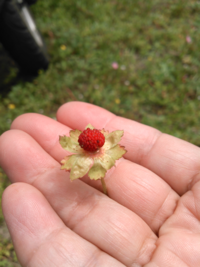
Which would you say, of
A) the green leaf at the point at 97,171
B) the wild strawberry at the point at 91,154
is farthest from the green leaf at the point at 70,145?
the green leaf at the point at 97,171

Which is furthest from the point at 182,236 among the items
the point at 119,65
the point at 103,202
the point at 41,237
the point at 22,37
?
the point at 22,37

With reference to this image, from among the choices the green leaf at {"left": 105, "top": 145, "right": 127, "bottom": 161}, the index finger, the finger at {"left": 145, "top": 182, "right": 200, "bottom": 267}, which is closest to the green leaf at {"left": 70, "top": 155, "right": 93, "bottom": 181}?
the green leaf at {"left": 105, "top": 145, "right": 127, "bottom": 161}

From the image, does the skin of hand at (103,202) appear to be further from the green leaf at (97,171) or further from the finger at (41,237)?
the green leaf at (97,171)

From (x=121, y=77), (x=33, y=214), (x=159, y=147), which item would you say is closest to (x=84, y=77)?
(x=121, y=77)

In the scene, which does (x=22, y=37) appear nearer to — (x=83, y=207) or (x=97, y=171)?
(x=97, y=171)

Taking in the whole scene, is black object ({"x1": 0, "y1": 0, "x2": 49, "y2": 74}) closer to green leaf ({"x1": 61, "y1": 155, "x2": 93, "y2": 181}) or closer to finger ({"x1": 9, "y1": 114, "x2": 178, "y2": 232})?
finger ({"x1": 9, "y1": 114, "x2": 178, "y2": 232})

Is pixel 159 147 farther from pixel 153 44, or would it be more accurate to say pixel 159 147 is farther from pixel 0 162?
pixel 153 44
